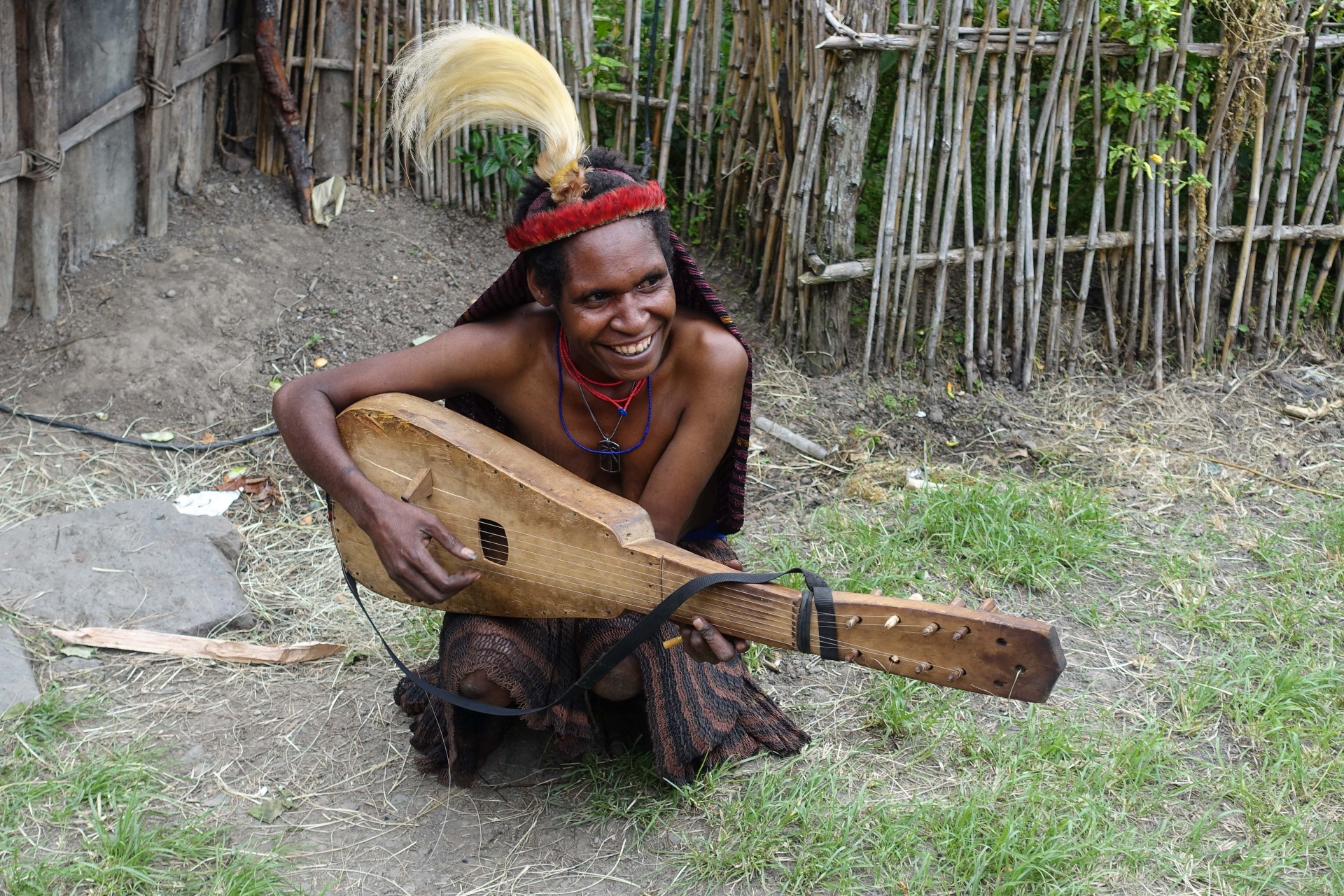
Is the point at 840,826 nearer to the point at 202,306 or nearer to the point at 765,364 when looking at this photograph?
the point at 765,364

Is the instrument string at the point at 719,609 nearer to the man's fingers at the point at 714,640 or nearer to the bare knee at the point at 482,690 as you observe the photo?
the man's fingers at the point at 714,640

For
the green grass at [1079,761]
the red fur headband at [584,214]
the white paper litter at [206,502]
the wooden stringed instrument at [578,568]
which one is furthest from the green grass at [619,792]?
the white paper litter at [206,502]

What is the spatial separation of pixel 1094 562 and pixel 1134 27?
2162 mm

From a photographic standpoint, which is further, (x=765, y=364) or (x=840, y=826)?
(x=765, y=364)

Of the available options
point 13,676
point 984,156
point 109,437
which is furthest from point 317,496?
point 984,156

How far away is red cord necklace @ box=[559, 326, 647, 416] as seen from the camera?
8.84 feet

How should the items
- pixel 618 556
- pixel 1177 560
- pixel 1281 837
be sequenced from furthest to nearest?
→ pixel 1177 560 < pixel 1281 837 < pixel 618 556

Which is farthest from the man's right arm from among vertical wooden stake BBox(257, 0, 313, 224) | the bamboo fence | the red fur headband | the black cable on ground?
vertical wooden stake BBox(257, 0, 313, 224)

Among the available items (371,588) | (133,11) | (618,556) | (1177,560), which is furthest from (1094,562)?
(133,11)

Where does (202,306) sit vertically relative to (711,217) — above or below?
below

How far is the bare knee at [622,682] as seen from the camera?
104 inches

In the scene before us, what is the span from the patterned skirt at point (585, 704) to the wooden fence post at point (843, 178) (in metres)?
2.09

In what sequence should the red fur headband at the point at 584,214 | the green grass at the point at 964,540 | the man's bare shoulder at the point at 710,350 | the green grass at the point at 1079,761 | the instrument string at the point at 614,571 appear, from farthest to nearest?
the green grass at the point at 964,540 < the man's bare shoulder at the point at 710,350 < the green grass at the point at 1079,761 < the red fur headband at the point at 584,214 < the instrument string at the point at 614,571

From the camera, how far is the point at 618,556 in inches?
91.4
